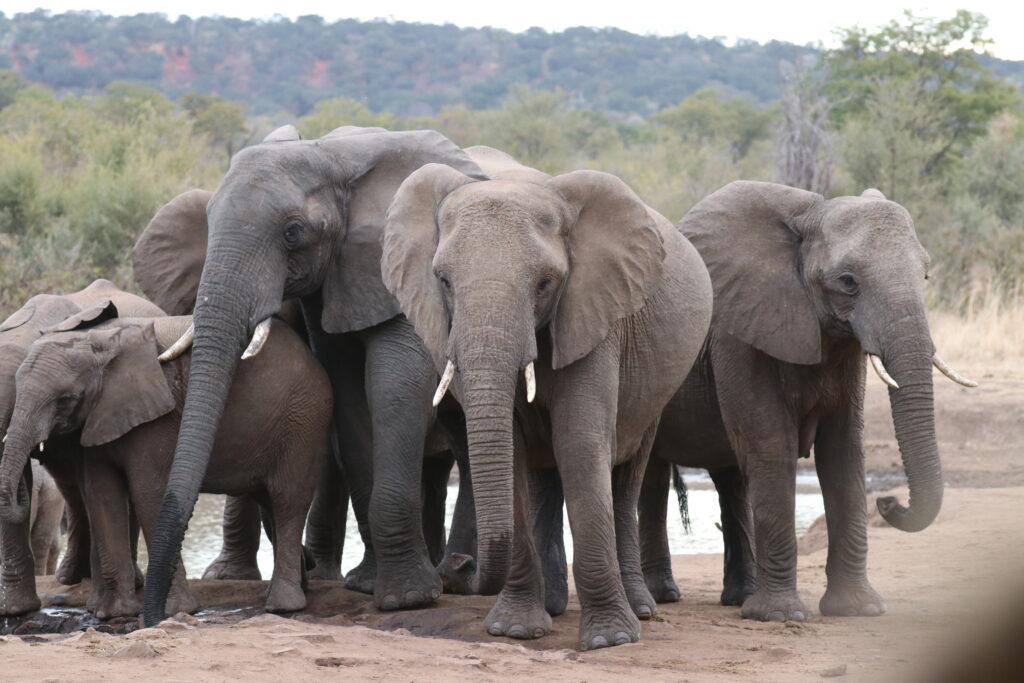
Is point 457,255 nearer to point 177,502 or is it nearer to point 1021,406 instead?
point 177,502

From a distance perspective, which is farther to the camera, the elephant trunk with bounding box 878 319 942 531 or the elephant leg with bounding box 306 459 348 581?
the elephant leg with bounding box 306 459 348 581

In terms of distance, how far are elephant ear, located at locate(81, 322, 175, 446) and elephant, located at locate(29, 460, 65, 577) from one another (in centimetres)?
265

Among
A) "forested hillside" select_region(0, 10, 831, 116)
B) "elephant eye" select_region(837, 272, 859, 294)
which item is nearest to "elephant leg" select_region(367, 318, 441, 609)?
"elephant eye" select_region(837, 272, 859, 294)

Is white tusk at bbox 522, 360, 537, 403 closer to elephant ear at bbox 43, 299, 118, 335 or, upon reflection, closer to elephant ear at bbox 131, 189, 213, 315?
elephant ear at bbox 43, 299, 118, 335

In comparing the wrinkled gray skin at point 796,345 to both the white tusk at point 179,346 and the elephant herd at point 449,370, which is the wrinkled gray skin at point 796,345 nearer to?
the elephant herd at point 449,370

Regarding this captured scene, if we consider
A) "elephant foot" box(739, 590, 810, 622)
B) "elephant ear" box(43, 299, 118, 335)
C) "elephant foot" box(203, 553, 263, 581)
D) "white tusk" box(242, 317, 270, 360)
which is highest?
"elephant ear" box(43, 299, 118, 335)

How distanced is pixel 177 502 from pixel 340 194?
4.95ft

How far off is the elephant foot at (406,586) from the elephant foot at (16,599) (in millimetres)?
1428

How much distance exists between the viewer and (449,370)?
5.10m

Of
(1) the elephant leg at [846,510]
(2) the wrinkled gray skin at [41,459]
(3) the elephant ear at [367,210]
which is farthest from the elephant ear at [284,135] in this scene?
(1) the elephant leg at [846,510]

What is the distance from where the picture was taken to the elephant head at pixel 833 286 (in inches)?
233

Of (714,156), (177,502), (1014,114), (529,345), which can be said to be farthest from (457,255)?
(1014,114)

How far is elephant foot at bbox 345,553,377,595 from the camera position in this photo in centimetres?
689

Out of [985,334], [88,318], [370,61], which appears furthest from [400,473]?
[370,61]
